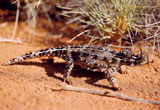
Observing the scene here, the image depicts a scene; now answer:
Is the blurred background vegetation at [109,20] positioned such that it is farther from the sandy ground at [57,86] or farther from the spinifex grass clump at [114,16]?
the sandy ground at [57,86]

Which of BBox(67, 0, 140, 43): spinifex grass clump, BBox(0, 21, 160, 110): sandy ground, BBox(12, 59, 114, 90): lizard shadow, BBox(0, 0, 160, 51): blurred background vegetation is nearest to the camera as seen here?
BBox(0, 21, 160, 110): sandy ground

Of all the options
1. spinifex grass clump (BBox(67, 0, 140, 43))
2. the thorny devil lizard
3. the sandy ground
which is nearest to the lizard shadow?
the sandy ground

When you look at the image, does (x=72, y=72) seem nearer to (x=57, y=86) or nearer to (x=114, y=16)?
(x=57, y=86)

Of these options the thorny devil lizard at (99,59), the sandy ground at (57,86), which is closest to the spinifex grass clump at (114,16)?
the thorny devil lizard at (99,59)

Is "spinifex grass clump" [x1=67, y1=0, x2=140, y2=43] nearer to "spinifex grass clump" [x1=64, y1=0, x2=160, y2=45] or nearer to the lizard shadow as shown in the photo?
"spinifex grass clump" [x1=64, y1=0, x2=160, y2=45]

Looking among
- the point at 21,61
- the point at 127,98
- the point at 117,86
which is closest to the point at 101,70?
the point at 117,86

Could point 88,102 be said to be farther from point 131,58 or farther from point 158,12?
point 158,12

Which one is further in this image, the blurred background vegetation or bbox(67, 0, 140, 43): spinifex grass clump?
the blurred background vegetation

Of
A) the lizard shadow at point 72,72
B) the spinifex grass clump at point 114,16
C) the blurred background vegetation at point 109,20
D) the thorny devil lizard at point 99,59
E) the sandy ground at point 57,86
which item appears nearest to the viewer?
the sandy ground at point 57,86

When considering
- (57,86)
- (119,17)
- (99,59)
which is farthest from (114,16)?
(57,86)

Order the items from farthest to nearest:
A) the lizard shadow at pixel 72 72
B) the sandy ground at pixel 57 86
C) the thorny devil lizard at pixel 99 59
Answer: the lizard shadow at pixel 72 72, the thorny devil lizard at pixel 99 59, the sandy ground at pixel 57 86
